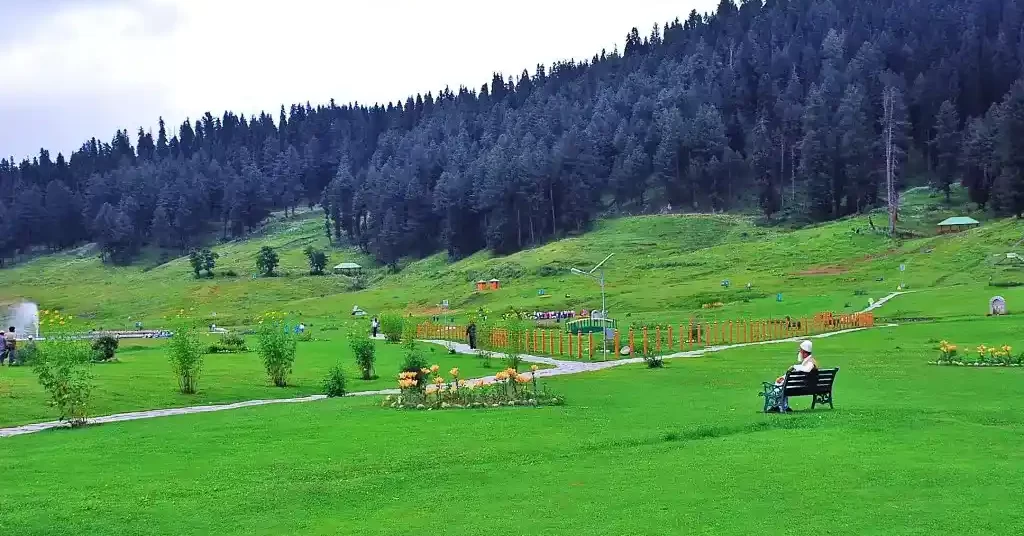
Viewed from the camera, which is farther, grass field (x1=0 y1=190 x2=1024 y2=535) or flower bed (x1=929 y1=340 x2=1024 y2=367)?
flower bed (x1=929 y1=340 x2=1024 y2=367)

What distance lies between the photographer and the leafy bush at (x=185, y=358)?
99.4 feet

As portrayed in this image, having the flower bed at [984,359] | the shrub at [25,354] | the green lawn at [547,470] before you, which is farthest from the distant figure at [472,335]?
the green lawn at [547,470]

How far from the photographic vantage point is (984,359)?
32656mm

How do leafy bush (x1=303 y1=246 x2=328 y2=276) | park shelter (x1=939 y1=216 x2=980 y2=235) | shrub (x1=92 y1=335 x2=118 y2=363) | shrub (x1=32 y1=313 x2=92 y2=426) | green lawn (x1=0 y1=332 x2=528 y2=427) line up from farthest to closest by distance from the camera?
leafy bush (x1=303 y1=246 x2=328 y2=276) < park shelter (x1=939 y1=216 x2=980 y2=235) < shrub (x1=92 y1=335 x2=118 y2=363) < green lawn (x1=0 y1=332 x2=528 y2=427) < shrub (x1=32 y1=313 x2=92 y2=426)

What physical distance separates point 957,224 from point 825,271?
23.7 m

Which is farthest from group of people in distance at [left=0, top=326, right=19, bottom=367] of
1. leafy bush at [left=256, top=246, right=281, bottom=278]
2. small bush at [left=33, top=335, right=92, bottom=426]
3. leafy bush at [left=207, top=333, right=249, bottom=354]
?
leafy bush at [left=256, top=246, right=281, bottom=278]

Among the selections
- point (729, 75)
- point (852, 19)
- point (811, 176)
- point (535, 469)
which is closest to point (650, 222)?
point (811, 176)

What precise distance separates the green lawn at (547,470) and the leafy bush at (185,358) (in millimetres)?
6636

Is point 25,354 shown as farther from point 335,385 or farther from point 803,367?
point 803,367

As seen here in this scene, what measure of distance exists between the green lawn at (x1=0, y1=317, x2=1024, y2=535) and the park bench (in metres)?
0.55

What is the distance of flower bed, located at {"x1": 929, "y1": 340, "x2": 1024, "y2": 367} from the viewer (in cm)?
3167

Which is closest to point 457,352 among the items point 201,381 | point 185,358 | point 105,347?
point 105,347

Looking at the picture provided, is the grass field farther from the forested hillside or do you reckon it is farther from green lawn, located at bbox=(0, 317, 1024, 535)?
the forested hillside

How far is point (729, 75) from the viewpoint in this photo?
167 metres
